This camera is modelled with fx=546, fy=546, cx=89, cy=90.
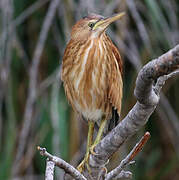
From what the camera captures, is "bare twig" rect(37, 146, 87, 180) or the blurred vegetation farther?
the blurred vegetation

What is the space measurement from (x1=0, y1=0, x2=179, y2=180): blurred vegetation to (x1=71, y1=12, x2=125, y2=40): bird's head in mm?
450

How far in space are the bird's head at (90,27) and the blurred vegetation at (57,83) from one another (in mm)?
450

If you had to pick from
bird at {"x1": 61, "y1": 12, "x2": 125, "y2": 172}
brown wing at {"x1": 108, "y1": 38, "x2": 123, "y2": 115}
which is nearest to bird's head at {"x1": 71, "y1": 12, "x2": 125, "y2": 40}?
bird at {"x1": 61, "y1": 12, "x2": 125, "y2": 172}

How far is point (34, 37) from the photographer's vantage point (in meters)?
3.24

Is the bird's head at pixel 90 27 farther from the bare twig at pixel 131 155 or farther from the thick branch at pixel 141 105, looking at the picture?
the bare twig at pixel 131 155

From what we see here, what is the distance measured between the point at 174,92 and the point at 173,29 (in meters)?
0.52

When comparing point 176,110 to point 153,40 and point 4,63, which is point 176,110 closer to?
point 153,40

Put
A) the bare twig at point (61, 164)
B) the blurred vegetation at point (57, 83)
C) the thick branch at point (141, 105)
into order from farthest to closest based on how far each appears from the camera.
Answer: the blurred vegetation at point (57, 83) → the bare twig at point (61, 164) → the thick branch at point (141, 105)

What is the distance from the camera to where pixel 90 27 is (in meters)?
2.06

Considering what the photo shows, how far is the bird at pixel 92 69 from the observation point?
2.07m

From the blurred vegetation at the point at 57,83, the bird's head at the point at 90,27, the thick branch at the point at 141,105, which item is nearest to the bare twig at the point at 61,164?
the thick branch at the point at 141,105

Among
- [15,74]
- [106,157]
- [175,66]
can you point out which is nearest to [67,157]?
[15,74]

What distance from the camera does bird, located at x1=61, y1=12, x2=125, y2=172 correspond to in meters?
2.07

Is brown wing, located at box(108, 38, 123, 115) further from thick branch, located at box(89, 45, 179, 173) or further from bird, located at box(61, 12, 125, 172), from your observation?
thick branch, located at box(89, 45, 179, 173)
